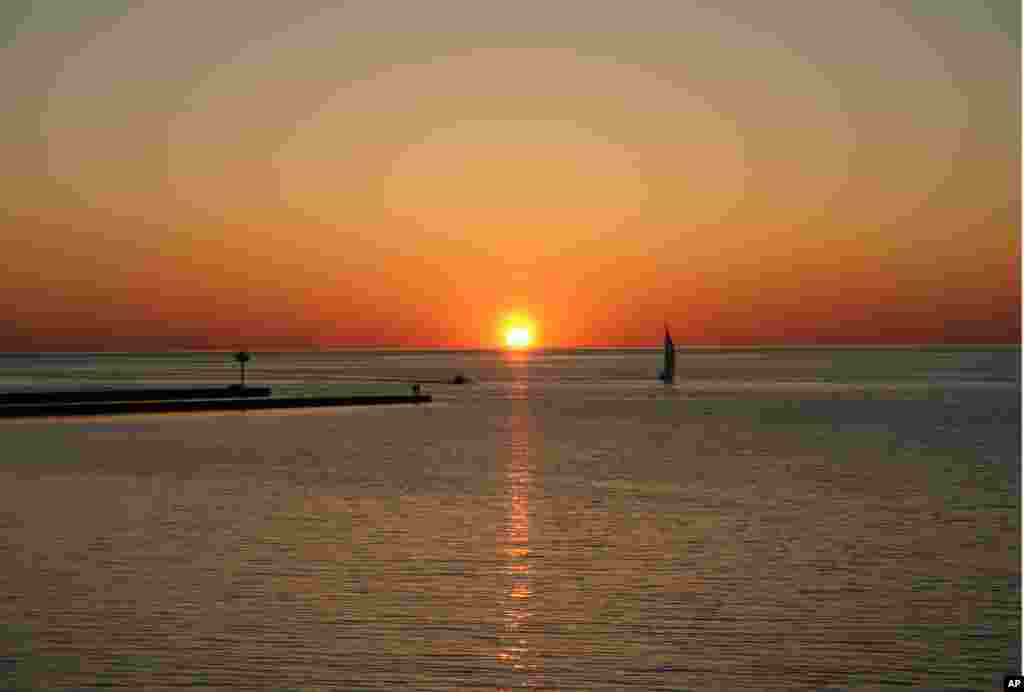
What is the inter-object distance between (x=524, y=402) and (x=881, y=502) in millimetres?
63236

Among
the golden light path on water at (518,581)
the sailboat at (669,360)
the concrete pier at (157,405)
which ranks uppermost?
the sailboat at (669,360)

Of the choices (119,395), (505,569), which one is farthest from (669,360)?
(505,569)

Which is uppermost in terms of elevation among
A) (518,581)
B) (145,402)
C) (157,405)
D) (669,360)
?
(669,360)

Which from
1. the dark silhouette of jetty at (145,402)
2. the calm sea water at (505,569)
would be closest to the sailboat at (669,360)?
the dark silhouette of jetty at (145,402)

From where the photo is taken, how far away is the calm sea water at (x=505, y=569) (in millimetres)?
13883

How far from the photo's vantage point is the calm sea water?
1388 centimetres

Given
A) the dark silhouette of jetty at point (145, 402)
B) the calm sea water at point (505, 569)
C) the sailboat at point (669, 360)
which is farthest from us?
the sailboat at point (669, 360)

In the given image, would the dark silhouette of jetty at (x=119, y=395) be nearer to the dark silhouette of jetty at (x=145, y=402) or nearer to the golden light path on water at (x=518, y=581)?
the dark silhouette of jetty at (x=145, y=402)

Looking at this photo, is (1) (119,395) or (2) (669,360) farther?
(2) (669,360)

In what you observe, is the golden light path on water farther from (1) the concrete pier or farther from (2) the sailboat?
(2) the sailboat

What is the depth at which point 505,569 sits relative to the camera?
1983 centimetres

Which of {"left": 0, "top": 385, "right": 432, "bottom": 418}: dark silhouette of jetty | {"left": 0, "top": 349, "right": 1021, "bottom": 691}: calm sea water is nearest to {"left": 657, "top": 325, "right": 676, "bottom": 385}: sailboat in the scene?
{"left": 0, "top": 385, "right": 432, "bottom": 418}: dark silhouette of jetty

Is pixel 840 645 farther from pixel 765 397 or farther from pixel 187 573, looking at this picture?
pixel 765 397

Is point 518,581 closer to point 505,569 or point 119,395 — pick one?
point 505,569
